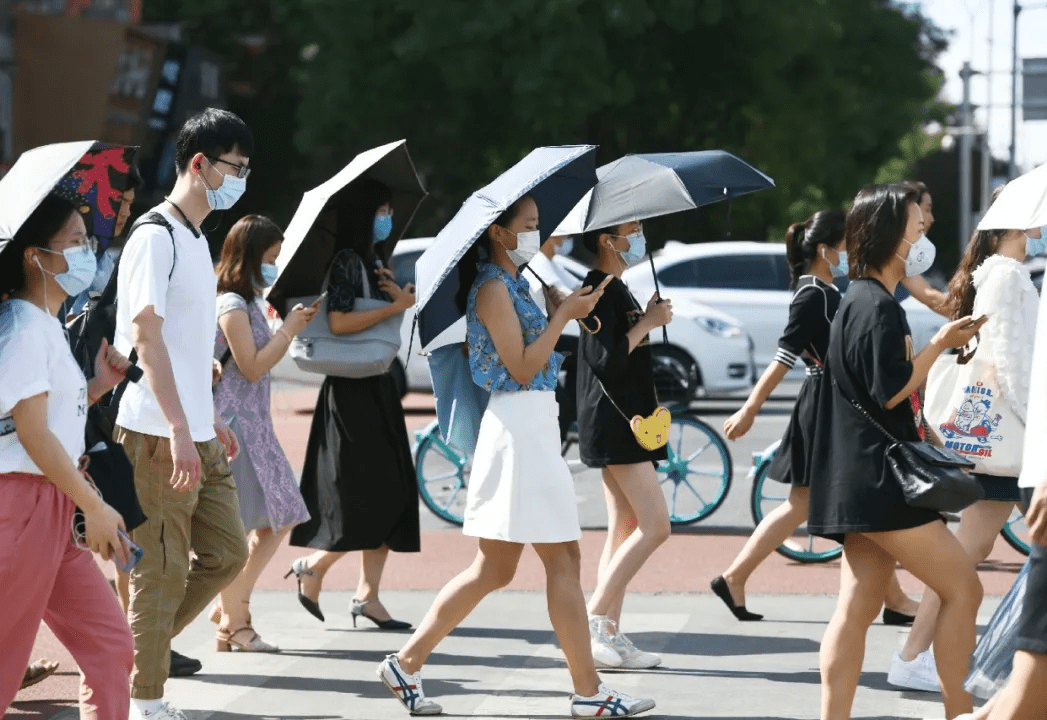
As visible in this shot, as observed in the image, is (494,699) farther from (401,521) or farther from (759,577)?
(759,577)

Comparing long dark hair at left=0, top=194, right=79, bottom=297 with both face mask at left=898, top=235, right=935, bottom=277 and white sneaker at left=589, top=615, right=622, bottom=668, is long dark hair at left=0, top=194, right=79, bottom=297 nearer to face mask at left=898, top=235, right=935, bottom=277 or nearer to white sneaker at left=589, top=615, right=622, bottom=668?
face mask at left=898, top=235, right=935, bottom=277

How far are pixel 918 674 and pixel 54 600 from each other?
10.2ft

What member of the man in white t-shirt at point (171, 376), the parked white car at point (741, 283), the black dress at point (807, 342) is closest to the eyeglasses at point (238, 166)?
the man in white t-shirt at point (171, 376)

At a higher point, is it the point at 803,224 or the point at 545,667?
the point at 803,224

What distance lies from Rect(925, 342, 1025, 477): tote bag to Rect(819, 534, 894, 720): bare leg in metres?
1.38

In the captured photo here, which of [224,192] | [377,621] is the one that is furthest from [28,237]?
[377,621]

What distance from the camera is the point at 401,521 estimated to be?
7102 millimetres

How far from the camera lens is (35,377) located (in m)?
4.09

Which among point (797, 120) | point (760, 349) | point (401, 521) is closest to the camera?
point (401, 521)

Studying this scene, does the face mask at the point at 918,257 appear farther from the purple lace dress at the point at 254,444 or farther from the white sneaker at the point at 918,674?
the purple lace dress at the point at 254,444

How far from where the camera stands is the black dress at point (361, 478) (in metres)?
7.04

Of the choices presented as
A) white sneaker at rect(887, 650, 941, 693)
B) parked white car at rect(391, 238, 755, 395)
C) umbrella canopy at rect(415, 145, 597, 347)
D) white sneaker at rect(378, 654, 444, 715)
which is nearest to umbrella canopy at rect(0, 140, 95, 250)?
umbrella canopy at rect(415, 145, 597, 347)

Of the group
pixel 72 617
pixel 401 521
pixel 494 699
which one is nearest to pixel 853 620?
pixel 494 699

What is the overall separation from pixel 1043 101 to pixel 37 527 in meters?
19.8
